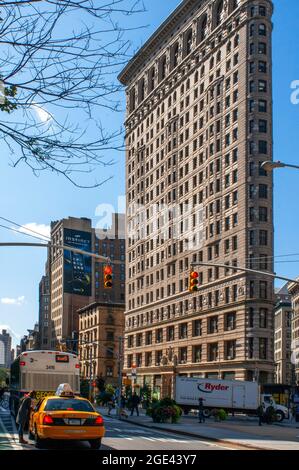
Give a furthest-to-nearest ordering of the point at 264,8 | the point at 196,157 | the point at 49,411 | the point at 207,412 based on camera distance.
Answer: the point at 196,157
the point at 264,8
the point at 207,412
the point at 49,411

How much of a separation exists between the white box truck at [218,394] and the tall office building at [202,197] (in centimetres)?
1538

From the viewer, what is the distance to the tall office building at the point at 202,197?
7706cm

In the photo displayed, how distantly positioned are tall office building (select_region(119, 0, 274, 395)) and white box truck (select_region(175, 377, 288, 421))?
15384 mm

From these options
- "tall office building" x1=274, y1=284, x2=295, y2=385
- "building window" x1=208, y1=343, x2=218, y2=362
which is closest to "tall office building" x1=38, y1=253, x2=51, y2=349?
"tall office building" x1=274, y1=284, x2=295, y2=385

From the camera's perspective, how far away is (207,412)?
58188 millimetres

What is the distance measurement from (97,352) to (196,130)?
54.7 metres

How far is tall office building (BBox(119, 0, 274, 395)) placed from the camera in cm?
7706

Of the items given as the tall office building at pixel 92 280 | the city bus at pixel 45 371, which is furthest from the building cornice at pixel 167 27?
the city bus at pixel 45 371

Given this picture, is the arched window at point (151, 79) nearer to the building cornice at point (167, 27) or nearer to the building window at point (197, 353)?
the building cornice at point (167, 27)

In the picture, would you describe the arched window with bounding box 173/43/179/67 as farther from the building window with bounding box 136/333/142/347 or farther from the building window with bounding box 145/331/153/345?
the building window with bounding box 136/333/142/347

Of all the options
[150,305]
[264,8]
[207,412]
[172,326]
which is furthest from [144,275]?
[207,412]

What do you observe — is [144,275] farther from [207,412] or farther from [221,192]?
[207,412]

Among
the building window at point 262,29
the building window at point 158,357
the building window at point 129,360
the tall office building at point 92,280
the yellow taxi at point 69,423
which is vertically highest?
the building window at point 262,29

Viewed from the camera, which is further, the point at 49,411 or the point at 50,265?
the point at 50,265
